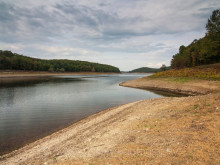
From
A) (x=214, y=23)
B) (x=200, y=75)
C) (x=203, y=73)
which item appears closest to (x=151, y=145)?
(x=200, y=75)

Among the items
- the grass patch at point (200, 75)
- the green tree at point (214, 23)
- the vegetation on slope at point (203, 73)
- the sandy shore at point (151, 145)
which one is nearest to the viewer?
the sandy shore at point (151, 145)

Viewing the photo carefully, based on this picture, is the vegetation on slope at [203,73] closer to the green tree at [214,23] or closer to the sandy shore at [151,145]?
the green tree at [214,23]

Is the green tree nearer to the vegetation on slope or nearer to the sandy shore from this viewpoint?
the vegetation on slope

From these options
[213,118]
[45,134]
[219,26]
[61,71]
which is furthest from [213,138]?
[61,71]

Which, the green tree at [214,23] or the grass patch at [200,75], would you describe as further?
the green tree at [214,23]

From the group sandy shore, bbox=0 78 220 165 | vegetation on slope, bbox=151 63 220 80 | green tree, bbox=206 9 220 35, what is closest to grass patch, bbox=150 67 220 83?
vegetation on slope, bbox=151 63 220 80

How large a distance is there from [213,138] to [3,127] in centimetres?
1605

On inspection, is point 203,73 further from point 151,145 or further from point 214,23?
point 151,145

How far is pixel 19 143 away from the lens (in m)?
10.4

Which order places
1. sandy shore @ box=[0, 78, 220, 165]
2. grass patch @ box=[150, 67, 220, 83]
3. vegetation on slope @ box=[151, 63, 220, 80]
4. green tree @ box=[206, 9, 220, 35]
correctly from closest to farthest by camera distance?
sandy shore @ box=[0, 78, 220, 165]
grass patch @ box=[150, 67, 220, 83]
vegetation on slope @ box=[151, 63, 220, 80]
green tree @ box=[206, 9, 220, 35]

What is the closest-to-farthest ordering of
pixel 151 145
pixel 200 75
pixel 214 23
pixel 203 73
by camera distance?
pixel 151 145 < pixel 200 75 < pixel 203 73 < pixel 214 23

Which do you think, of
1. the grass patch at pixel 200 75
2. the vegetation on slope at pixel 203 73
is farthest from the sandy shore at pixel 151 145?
the vegetation on slope at pixel 203 73

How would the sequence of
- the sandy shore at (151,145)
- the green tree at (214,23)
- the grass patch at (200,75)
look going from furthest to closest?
the green tree at (214,23)
the grass patch at (200,75)
the sandy shore at (151,145)

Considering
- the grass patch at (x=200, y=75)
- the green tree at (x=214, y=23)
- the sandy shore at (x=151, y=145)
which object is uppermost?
the green tree at (x=214, y=23)
